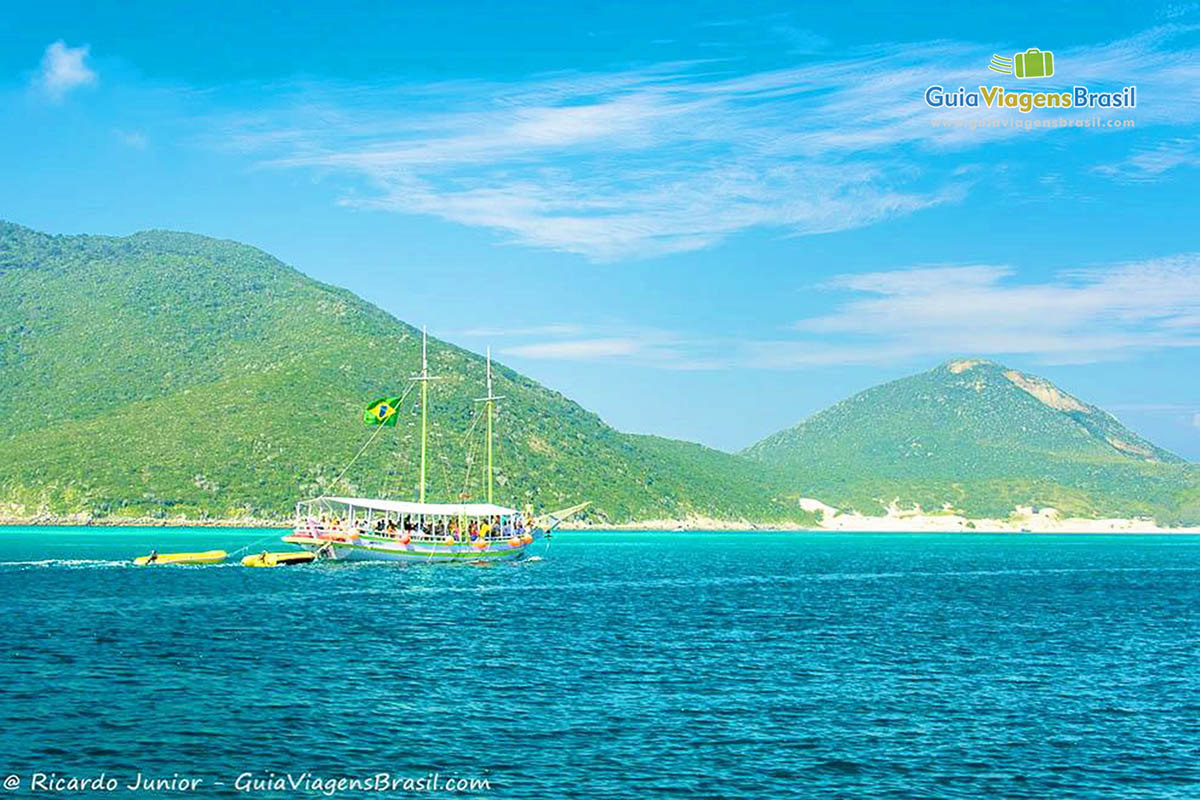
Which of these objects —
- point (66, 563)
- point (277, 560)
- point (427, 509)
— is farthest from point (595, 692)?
point (427, 509)

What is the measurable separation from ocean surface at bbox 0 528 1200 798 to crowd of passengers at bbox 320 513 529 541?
3641 cm

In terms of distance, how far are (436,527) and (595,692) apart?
9705 centimetres

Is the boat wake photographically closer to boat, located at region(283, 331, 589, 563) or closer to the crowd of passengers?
boat, located at region(283, 331, 589, 563)

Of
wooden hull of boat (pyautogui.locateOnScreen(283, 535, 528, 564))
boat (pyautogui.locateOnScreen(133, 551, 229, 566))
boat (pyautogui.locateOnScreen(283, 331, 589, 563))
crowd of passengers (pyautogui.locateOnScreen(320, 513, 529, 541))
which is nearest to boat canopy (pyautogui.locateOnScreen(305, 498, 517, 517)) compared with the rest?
boat (pyautogui.locateOnScreen(283, 331, 589, 563))

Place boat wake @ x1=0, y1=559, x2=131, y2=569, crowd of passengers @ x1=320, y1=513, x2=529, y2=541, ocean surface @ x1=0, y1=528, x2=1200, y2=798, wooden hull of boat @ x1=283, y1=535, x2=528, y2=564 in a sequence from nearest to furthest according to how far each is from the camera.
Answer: ocean surface @ x1=0, y1=528, x2=1200, y2=798, boat wake @ x1=0, y1=559, x2=131, y2=569, wooden hull of boat @ x1=283, y1=535, x2=528, y2=564, crowd of passengers @ x1=320, y1=513, x2=529, y2=541

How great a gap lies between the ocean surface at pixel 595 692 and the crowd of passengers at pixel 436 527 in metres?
36.4

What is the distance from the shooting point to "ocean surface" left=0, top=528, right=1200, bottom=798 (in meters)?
38.5

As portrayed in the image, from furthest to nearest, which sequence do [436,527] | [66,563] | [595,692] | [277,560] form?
[436,527]
[277,560]
[66,563]
[595,692]

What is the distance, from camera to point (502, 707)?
159ft

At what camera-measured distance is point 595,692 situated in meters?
52.0

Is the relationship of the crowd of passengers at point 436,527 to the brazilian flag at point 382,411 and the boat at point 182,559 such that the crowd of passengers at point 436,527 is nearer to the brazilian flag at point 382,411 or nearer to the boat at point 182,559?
the brazilian flag at point 382,411

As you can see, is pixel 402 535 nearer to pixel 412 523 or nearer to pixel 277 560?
pixel 412 523

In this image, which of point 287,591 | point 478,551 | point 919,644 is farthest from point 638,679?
point 478,551

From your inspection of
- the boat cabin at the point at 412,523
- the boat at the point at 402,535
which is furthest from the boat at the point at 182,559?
the boat cabin at the point at 412,523
